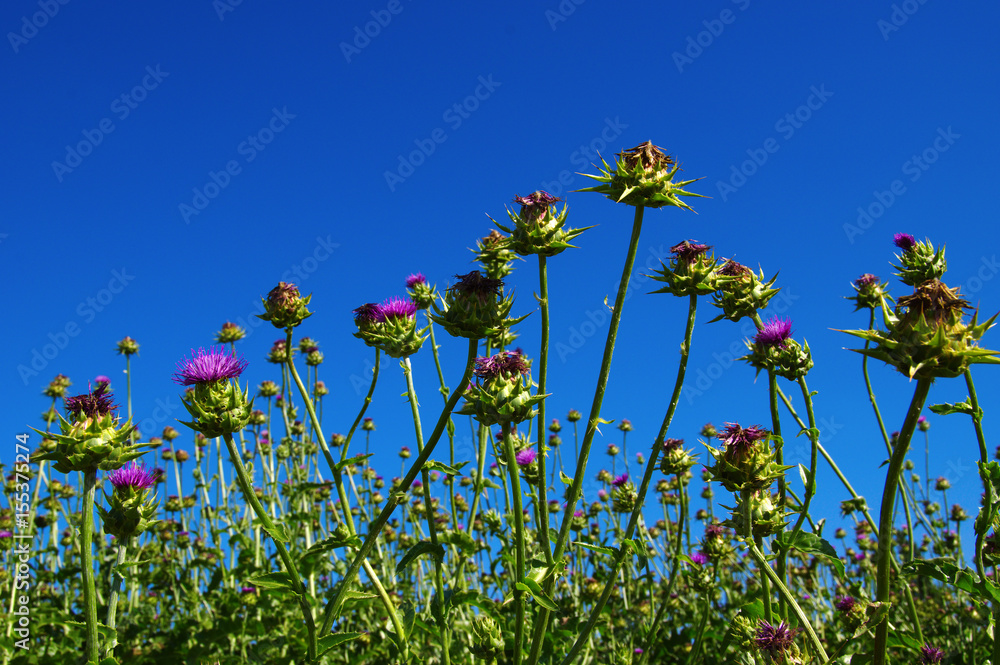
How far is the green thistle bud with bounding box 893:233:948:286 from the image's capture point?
593cm

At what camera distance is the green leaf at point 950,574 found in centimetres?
276

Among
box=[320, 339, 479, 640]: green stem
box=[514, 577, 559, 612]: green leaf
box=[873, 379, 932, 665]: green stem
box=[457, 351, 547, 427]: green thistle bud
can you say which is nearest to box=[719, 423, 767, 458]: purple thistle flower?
box=[873, 379, 932, 665]: green stem

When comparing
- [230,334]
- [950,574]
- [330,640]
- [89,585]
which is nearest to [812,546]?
[950,574]

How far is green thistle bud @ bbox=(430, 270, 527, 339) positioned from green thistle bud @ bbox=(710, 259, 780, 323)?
1746 millimetres

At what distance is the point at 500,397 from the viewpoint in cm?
368

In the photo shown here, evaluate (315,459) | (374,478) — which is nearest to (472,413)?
(315,459)

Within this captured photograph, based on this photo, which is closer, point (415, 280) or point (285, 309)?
point (285, 309)

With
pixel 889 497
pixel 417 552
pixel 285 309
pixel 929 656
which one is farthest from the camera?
pixel 285 309

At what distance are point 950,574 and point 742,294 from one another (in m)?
2.45

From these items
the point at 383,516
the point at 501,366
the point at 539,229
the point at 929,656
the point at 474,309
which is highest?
the point at 539,229

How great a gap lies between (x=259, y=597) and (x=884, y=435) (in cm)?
637

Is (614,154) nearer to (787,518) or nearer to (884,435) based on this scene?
(787,518)

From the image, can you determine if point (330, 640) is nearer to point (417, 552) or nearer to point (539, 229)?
point (417, 552)

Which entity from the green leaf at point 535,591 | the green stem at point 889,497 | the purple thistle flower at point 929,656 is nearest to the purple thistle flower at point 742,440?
the green stem at point 889,497
